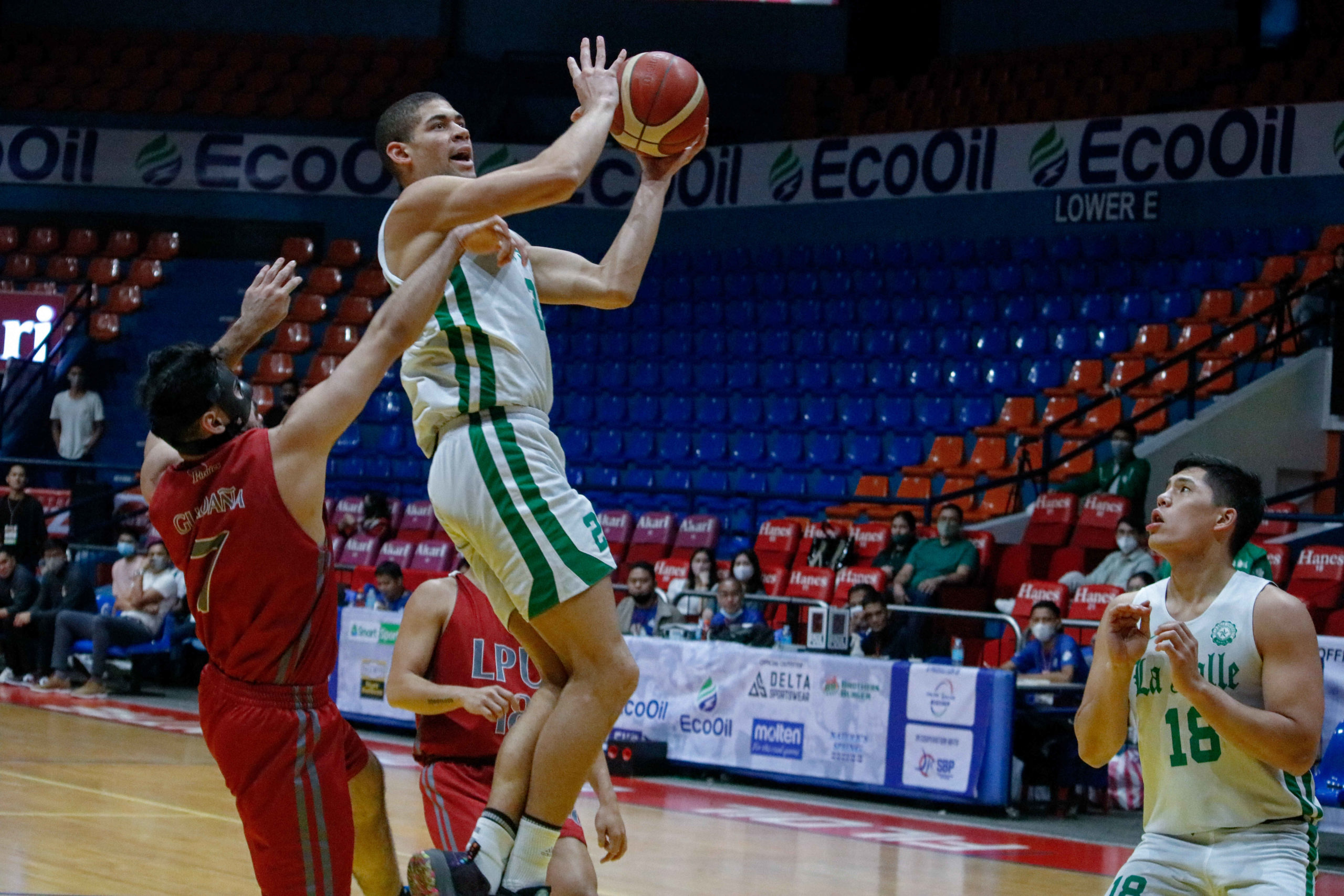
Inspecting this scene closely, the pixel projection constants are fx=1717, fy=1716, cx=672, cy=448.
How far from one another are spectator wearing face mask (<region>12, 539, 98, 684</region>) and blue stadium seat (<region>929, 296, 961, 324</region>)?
8.55 metres

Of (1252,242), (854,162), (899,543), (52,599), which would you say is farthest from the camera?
(854,162)

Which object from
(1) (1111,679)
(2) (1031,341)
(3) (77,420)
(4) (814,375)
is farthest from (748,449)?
(1) (1111,679)

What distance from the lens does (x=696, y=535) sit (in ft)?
50.8

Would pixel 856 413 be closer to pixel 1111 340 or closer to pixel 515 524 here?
pixel 1111 340

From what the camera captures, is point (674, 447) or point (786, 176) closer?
point (674, 447)

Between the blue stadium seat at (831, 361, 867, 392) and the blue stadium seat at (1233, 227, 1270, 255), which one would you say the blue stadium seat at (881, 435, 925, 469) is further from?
the blue stadium seat at (1233, 227, 1270, 255)

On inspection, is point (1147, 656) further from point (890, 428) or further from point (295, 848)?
point (890, 428)

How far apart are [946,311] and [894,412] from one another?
1.45m

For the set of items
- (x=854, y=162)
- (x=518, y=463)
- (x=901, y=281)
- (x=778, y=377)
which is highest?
(x=854, y=162)

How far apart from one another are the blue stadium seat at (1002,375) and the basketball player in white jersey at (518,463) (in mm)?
12498

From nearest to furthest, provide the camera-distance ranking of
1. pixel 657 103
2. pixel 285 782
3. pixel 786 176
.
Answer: pixel 285 782
pixel 657 103
pixel 786 176

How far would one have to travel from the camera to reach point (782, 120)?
21719 millimetres

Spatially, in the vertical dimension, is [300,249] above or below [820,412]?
above

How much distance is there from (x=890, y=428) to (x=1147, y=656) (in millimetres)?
12466
